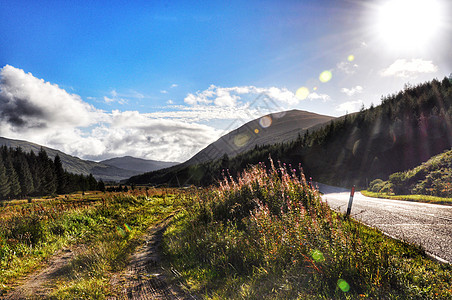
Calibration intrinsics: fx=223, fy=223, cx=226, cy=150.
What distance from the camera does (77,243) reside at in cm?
791

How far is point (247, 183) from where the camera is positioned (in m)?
8.25

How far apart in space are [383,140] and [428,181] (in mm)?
25455

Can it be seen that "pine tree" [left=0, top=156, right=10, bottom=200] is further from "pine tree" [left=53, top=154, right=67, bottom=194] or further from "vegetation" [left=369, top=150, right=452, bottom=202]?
"vegetation" [left=369, top=150, right=452, bottom=202]

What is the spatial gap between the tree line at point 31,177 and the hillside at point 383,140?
5717cm

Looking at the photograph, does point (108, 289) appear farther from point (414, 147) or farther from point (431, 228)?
point (414, 147)

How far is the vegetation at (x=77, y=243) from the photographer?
188 inches

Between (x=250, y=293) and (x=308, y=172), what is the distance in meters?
48.4

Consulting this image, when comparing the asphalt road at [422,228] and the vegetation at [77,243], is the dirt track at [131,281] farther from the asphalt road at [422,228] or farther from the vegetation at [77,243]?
the asphalt road at [422,228]

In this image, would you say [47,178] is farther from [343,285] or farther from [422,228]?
[422,228]

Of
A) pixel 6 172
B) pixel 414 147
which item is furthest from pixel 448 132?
pixel 6 172

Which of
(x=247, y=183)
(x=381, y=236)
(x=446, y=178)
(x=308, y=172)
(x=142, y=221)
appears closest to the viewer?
(x=381, y=236)

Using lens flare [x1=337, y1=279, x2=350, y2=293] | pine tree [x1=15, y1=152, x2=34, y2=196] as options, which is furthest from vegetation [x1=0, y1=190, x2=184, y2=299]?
pine tree [x1=15, y1=152, x2=34, y2=196]

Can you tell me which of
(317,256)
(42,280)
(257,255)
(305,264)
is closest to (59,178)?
(42,280)

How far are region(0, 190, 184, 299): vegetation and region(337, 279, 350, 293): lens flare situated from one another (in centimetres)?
420
